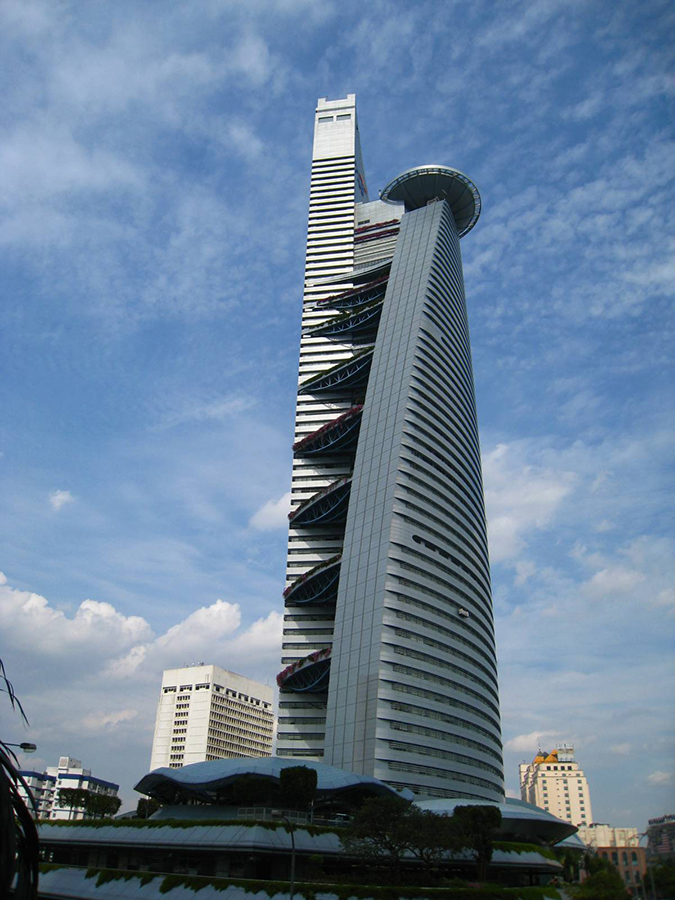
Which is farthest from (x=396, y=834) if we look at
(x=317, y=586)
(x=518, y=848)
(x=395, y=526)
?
(x=317, y=586)

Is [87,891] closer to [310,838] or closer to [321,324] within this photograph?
[310,838]

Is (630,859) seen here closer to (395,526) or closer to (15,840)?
(15,840)

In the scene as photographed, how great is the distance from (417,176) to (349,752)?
327 ft

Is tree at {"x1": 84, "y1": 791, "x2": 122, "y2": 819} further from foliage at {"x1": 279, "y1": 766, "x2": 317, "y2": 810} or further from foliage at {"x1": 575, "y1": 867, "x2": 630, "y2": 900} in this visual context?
foliage at {"x1": 575, "y1": 867, "x2": 630, "y2": 900}

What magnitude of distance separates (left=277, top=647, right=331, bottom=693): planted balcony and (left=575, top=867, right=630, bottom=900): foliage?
7224cm

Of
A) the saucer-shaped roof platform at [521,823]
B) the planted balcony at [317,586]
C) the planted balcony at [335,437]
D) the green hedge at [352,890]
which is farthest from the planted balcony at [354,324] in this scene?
the green hedge at [352,890]

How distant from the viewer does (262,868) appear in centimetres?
5388

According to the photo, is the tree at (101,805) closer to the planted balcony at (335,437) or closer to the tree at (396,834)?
the planted balcony at (335,437)

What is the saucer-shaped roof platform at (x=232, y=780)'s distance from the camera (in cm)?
6159

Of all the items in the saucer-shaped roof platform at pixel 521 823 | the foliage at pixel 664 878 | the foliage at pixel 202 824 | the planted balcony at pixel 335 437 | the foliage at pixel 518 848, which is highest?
the planted balcony at pixel 335 437

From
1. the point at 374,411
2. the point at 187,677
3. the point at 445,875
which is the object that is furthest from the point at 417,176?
the point at 187,677

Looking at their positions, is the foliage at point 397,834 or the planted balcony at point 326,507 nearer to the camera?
the foliage at point 397,834

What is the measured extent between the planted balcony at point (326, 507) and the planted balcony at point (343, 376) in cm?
2042

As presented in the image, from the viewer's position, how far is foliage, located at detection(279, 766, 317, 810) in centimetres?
5784
